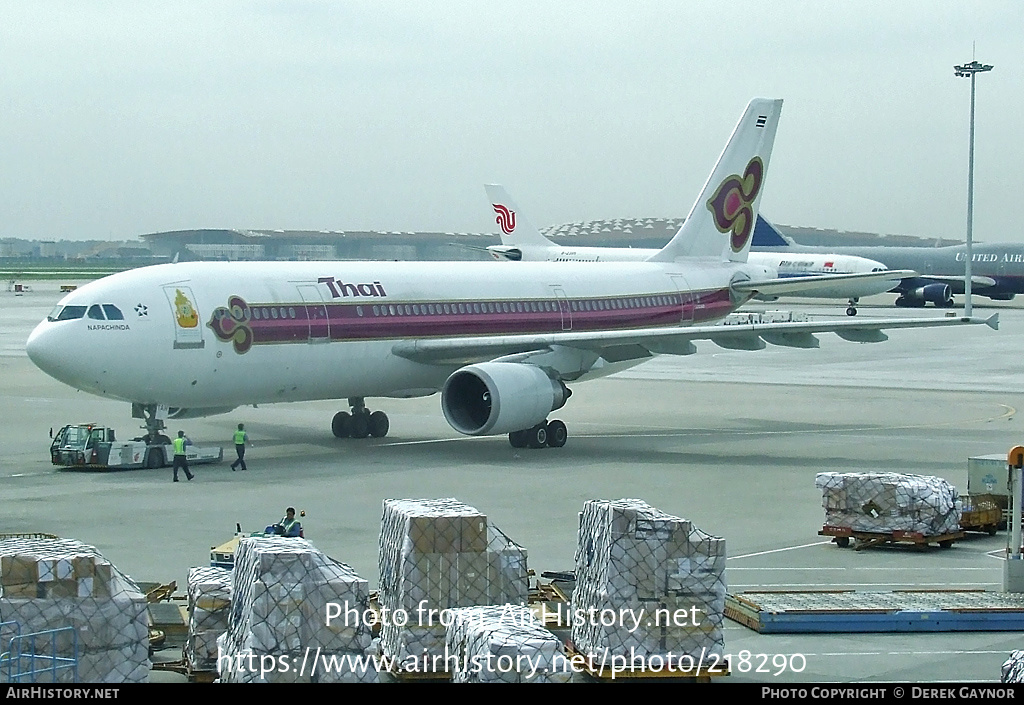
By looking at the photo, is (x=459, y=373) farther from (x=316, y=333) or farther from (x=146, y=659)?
(x=146, y=659)

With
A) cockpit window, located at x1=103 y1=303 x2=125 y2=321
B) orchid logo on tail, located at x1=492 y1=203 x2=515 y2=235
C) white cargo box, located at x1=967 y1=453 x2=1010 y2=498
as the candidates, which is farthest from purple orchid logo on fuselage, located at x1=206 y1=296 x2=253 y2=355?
orchid logo on tail, located at x1=492 y1=203 x2=515 y2=235

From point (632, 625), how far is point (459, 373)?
1642 centimetres

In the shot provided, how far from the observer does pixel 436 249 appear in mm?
189375

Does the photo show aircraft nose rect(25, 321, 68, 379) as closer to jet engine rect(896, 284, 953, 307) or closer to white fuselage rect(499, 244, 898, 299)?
white fuselage rect(499, 244, 898, 299)

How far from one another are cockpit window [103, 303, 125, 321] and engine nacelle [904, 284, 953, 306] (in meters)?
76.3

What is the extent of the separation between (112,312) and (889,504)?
1554 centimetres

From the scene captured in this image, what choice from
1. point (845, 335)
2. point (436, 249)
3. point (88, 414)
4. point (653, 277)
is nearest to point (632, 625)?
point (845, 335)

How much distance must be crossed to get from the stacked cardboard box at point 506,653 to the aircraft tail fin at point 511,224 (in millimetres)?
91338

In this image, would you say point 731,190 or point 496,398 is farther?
point 731,190

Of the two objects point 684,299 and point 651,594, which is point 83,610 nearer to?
point 651,594

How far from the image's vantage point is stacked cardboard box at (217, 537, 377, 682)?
12.5m

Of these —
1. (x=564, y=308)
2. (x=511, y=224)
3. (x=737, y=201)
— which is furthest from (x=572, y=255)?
(x=564, y=308)

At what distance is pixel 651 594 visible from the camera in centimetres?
1473

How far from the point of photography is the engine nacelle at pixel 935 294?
313 feet
